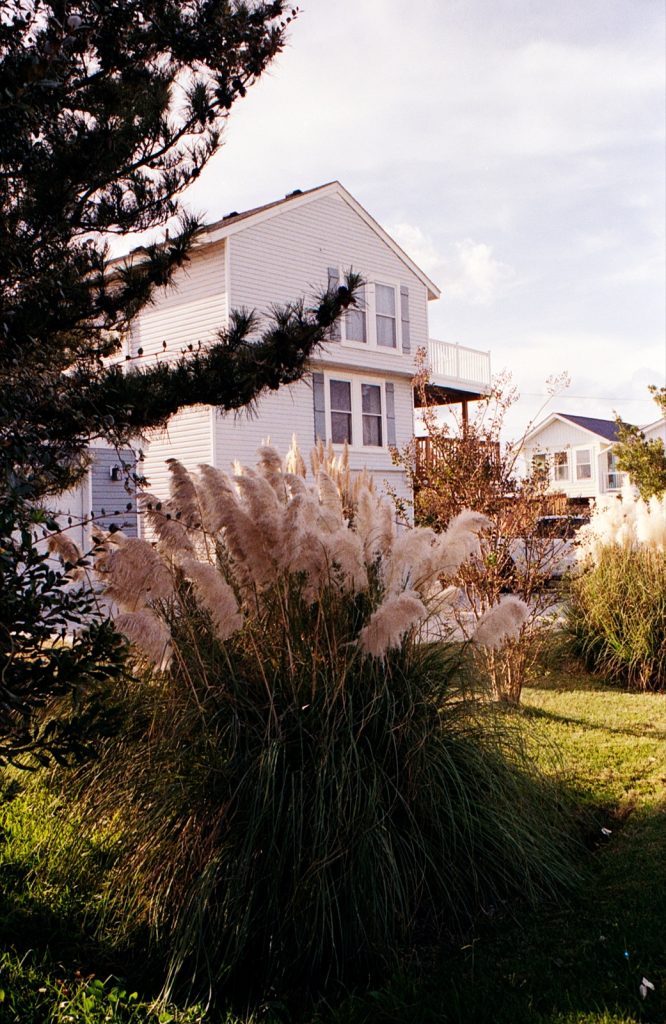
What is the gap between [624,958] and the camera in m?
2.80

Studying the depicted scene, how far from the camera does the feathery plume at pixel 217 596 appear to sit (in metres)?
3.00

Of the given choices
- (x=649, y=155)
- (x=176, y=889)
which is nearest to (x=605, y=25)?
(x=649, y=155)

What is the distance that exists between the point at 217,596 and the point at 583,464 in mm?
39601

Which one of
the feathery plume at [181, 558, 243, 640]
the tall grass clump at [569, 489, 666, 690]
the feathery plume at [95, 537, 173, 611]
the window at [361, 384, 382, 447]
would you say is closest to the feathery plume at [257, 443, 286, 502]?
the feathery plume at [95, 537, 173, 611]

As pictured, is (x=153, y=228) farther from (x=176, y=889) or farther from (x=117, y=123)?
(x=176, y=889)

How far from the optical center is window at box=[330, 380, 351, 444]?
2127cm

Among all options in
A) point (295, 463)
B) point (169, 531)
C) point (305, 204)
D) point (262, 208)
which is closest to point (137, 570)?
point (169, 531)

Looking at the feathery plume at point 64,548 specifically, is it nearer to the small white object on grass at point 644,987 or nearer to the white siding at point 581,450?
the small white object on grass at point 644,987

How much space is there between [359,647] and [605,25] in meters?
6.67

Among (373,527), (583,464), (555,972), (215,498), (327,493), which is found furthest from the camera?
(583,464)

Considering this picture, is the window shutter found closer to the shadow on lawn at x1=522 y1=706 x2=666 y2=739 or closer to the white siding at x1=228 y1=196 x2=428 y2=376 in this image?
the white siding at x1=228 y1=196 x2=428 y2=376

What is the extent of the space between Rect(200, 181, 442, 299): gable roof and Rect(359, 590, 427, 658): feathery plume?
15283mm

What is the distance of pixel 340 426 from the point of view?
2150cm

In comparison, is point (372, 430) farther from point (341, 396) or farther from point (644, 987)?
point (644, 987)
